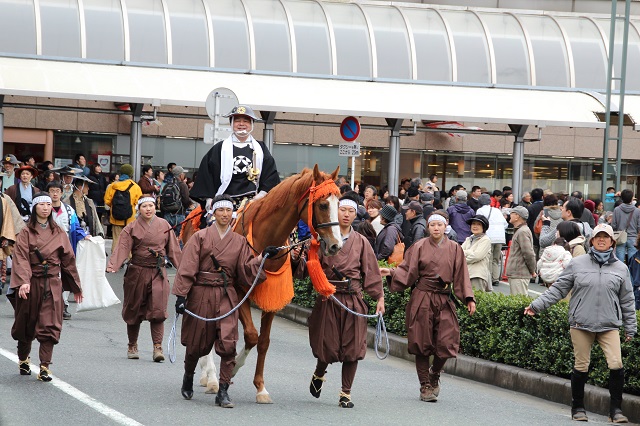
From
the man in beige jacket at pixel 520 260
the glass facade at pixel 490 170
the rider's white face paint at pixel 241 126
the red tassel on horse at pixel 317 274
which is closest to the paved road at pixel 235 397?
the red tassel on horse at pixel 317 274

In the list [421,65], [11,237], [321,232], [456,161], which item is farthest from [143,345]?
[456,161]

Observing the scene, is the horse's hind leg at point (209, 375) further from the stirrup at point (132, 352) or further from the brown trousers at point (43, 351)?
the stirrup at point (132, 352)

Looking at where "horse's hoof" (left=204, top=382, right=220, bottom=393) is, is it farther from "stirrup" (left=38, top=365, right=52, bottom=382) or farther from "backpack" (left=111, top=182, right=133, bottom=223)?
"backpack" (left=111, top=182, right=133, bottom=223)

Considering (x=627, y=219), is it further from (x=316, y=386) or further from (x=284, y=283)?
(x=284, y=283)

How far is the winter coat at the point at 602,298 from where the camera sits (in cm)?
1006

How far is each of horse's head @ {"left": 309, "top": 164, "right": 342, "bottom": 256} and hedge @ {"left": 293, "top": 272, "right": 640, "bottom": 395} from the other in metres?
2.36

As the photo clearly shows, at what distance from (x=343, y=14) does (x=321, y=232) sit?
58.9ft

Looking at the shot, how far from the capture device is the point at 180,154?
28.3 meters

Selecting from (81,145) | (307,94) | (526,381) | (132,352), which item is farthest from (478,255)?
(81,145)

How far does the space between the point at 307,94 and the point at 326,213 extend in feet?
47.0

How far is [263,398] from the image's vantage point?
9719 millimetres

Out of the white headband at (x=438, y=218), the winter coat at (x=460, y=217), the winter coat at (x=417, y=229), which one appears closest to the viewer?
the white headband at (x=438, y=218)

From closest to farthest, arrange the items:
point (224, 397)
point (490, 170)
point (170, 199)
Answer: point (224, 397)
point (170, 199)
point (490, 170)

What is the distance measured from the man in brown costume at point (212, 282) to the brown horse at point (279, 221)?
188mm
